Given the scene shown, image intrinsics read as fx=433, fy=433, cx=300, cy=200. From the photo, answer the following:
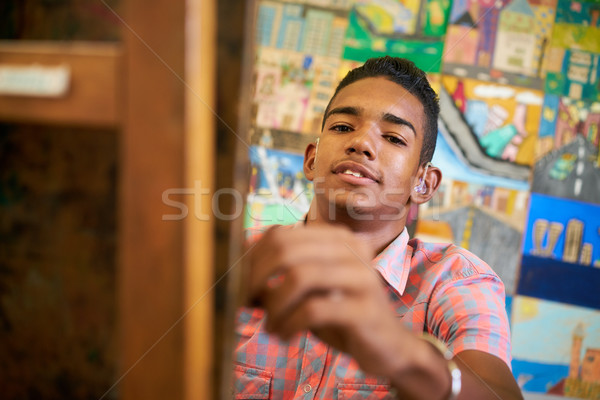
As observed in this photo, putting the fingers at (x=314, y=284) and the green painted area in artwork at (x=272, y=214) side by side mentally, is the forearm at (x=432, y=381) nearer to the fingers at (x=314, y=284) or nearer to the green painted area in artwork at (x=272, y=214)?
the fingers at (x=314, y=284)

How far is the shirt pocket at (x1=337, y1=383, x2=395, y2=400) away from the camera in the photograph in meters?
0.78

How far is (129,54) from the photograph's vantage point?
0.30 metres

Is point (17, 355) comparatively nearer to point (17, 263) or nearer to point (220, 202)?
point (17, 263)

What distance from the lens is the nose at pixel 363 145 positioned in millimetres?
908

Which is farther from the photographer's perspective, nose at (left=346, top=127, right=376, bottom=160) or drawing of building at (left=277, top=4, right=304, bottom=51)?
drawing of building at (left=277, top=4, right=304, bottom=51)

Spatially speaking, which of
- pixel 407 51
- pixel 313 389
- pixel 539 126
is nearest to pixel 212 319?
pixel 313 389

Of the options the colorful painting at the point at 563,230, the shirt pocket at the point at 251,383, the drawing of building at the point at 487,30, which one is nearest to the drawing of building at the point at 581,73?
the drawing of building at the point at 487,30

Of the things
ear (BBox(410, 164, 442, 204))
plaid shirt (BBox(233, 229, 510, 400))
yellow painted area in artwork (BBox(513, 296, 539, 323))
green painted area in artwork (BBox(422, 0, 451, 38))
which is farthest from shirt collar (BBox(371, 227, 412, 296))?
green painted area in artwork (BBox(422, 0, 451, 38))

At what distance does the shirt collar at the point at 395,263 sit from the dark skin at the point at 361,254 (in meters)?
0.04

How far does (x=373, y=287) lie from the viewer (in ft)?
1.13

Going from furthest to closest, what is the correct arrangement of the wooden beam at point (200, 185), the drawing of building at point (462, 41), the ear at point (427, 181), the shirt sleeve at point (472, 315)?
the drawing of building at point (462, 41), the ear at point (427, 181), the shirt sleeve at point (472, 315), the wooden beam at point (200, 185)

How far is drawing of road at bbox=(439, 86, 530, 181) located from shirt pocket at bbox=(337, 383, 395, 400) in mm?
924

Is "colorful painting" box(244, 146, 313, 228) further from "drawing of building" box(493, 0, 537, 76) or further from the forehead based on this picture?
"drawing of building" box(493, 0, 537, 76)

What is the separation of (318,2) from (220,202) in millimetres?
1330
